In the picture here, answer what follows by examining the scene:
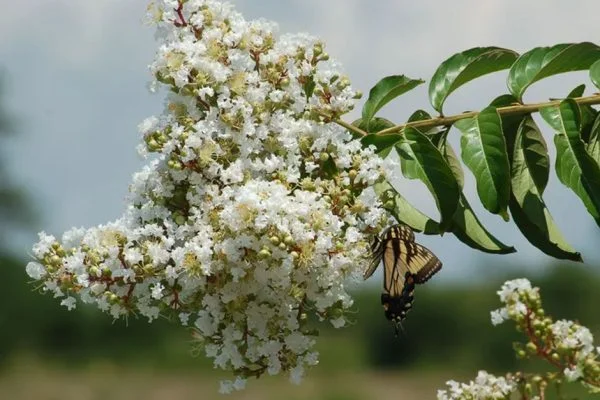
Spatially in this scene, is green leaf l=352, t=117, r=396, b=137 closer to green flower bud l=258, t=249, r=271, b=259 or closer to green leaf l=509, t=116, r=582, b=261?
green leaf l=509, t=116, r=582, b=261

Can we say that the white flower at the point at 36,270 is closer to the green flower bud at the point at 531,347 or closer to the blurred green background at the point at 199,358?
the green flower bud at the point at 531,347

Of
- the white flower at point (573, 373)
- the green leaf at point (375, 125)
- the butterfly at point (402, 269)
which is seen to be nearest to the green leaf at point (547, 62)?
the green leaf at point (375, 125)

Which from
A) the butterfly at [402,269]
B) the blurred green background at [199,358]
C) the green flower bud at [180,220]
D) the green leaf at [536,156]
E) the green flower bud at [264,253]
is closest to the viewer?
the green flower bud at [264,253]

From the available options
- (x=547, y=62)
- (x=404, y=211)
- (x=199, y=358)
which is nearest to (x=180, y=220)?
(x=404, y=211)

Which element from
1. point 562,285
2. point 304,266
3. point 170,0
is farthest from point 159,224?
point 562,285

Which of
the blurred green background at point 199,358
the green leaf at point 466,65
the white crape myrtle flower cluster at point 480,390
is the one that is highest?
the blurred green background at point 199,358

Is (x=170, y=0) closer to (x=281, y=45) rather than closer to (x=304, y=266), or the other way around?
(x=281, y=45)
